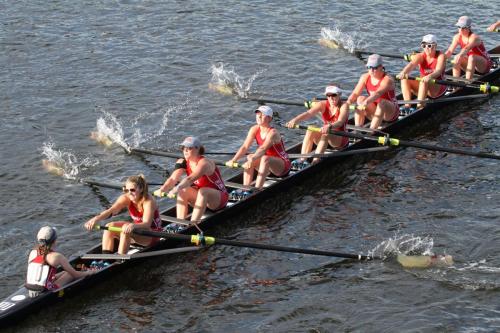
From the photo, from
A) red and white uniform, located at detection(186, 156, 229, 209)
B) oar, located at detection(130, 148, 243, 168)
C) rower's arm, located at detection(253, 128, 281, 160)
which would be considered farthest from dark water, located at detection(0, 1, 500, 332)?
rower's arm, located at detection(253, 128, 281, 160)

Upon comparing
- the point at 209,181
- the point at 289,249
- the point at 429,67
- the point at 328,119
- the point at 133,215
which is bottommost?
the point at 289,249

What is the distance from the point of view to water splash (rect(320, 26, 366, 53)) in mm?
29075

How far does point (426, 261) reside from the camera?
16500 millimetres

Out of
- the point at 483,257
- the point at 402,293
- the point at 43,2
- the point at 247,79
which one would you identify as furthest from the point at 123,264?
the point at 43,2

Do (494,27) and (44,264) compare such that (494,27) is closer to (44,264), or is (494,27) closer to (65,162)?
(65,162)

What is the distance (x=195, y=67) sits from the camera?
90.2 feet

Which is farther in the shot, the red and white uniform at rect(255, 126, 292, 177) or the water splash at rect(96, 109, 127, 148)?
the water splash at rect(96, 109, 127, 148)

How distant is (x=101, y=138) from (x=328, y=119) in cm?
599

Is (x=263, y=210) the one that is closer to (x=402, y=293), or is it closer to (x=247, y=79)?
(x=402, y=293)

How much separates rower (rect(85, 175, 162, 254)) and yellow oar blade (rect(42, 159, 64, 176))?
488 cm

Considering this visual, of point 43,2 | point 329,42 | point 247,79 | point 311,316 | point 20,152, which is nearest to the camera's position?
point 311,316

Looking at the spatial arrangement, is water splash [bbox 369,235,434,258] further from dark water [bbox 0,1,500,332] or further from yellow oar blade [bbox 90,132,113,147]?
yellow oar blade [bbox 90,132,113,147]

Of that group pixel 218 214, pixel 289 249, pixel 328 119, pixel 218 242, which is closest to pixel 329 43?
pixel 328 119

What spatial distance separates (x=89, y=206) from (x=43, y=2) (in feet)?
51.4
